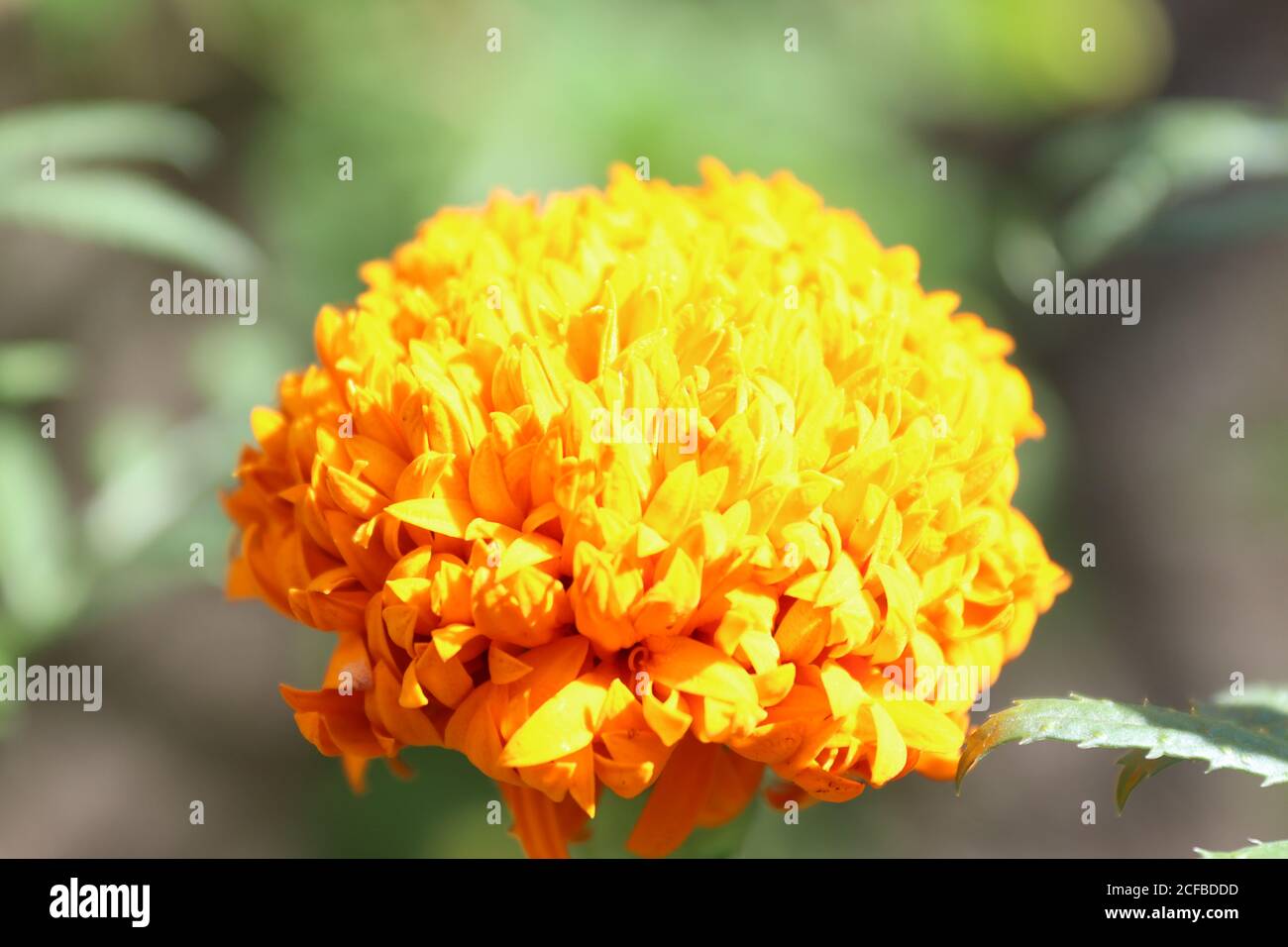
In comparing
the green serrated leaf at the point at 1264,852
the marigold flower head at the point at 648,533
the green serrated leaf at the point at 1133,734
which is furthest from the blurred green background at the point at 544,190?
the green serrated leaf at the point at 1264,852

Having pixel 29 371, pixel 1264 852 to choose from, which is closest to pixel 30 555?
pixel 29 371

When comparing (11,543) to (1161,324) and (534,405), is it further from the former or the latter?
(1161,324)

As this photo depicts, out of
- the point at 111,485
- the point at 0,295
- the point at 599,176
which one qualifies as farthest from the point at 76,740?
the point at 599,176

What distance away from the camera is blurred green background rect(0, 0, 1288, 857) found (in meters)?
2.14

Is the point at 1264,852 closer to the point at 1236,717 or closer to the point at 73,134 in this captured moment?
the point at 1236,717

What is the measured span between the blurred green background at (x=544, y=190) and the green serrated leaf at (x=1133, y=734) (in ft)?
1.25

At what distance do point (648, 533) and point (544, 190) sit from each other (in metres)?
1.55

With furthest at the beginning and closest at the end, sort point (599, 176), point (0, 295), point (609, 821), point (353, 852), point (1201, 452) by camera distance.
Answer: point (1201, 452) → point (0, 295) → point (353, 852) → point (599, 176) → point (609, 821)

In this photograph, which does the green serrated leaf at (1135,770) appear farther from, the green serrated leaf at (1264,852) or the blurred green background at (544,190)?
the blurred green background at (544,190)

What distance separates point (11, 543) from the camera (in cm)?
203

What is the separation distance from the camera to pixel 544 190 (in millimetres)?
2529

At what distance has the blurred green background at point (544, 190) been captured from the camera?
7.03 feet

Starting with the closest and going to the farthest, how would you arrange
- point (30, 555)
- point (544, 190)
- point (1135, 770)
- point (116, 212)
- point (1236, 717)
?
1. point (1135, 770)
2. point (1236, 717)
3. point (116, 212)
4. point (30, 555)
5. point (544, 190)
